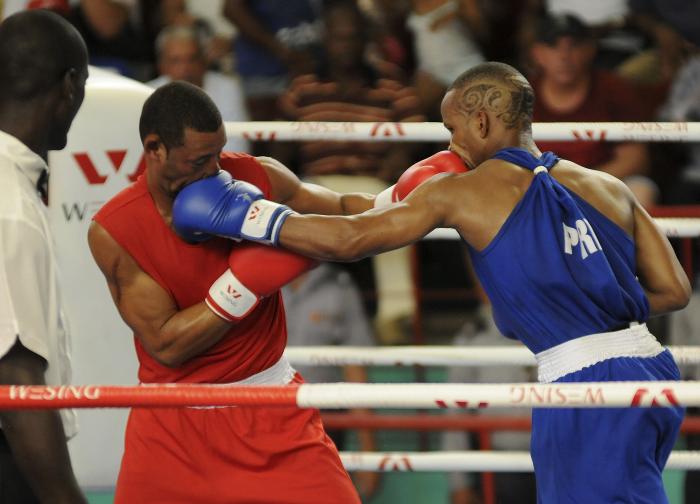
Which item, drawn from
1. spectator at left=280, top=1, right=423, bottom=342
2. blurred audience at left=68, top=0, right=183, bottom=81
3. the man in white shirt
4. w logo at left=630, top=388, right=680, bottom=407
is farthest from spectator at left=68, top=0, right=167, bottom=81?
w logo at left=630, top=388, right=680, bottom=407

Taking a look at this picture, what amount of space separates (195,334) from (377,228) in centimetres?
47

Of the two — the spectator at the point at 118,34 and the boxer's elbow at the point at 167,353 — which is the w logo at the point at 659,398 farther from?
the spectator at the point at 118,34

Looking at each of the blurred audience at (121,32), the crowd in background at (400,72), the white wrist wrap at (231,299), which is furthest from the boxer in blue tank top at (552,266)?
the blurred audience at (121,32)

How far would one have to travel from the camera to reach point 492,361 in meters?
3.45

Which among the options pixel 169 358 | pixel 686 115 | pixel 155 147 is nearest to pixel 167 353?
pixel 169 358

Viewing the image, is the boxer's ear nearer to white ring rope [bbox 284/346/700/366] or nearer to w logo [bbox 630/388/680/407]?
white ring rope [bbox 284/346/700/366]

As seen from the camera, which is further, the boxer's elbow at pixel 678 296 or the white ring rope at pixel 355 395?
the boxer's elbow at pixel 678 296

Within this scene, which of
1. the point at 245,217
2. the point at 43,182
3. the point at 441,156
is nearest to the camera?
the point at 43,182

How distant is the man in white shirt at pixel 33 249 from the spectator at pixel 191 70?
217 centimetres

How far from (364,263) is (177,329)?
2.21 meters

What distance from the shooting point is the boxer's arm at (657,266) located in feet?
9.20

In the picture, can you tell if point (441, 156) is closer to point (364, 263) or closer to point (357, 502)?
point (357, 502)

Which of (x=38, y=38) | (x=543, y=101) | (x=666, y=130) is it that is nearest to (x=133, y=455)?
(x=38, y=38)

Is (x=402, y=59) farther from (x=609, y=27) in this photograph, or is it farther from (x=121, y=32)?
(x=121, y=32)
